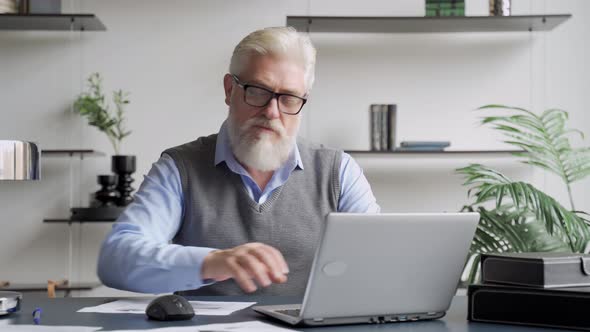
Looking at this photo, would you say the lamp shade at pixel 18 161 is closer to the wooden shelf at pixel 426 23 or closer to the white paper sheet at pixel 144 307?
the white paper sheet at pixel 144 307

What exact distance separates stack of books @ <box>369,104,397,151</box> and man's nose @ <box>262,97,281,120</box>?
68.1 inches

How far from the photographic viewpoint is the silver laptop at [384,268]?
128 centimetres

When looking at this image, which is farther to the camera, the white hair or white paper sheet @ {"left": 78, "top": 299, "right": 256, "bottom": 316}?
the white hair

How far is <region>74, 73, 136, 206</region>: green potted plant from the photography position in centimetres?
364

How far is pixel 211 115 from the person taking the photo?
3.89 metres

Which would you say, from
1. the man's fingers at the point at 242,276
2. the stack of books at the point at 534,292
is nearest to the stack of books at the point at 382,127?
the stack of books at the point at 534,292

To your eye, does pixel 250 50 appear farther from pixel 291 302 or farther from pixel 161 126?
pixel 161 126

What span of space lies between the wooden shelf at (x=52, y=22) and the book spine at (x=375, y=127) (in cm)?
136

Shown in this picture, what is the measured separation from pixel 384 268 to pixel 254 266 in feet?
0.73

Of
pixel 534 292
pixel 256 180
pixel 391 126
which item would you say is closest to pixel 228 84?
pixel 256 180

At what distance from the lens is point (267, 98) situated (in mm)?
2033

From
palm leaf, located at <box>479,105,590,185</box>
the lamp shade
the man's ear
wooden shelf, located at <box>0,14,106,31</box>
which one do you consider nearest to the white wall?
wooden shelf, located at <box>0,14,106,31</box>

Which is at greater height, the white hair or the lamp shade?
the white hair

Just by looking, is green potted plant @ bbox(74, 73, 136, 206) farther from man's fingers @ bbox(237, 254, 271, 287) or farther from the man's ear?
man's fingers @ bbox(237, 254, 271, 287)
